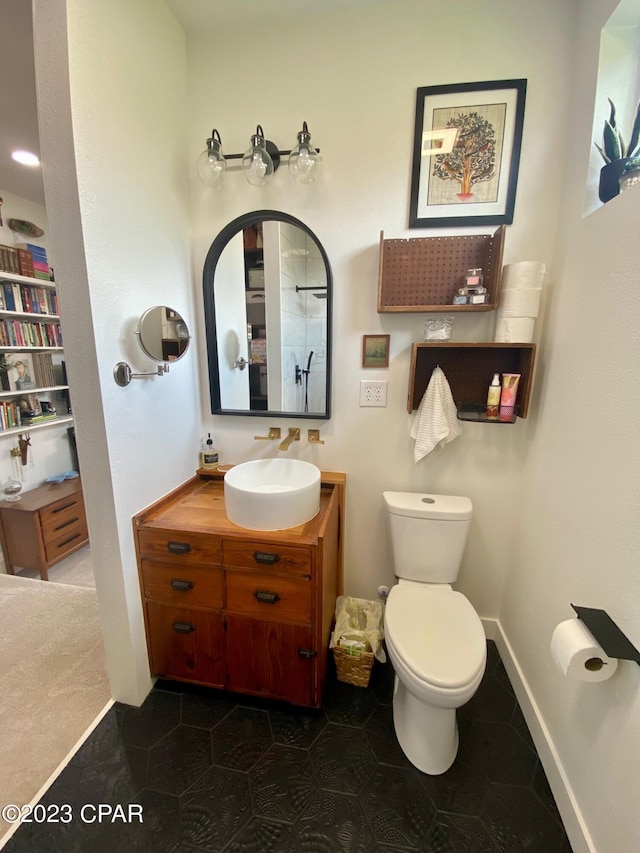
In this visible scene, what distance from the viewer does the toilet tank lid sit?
4.82ft

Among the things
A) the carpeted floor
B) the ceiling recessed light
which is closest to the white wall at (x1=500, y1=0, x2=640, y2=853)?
the carpeted floor

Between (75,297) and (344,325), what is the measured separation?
1036 mm

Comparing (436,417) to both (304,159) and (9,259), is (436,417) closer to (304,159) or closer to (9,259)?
(304,159)

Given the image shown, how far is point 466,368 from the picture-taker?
4.97 ft

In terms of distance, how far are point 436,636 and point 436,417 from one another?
84cm

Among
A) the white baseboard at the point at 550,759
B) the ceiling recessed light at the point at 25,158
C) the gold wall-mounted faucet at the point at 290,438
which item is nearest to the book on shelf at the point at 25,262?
the ceiling recessed light at the point at 25,158

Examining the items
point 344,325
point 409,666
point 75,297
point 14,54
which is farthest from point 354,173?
point 409,666

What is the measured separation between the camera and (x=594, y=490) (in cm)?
102

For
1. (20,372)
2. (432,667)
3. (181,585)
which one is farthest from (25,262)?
(432,667)

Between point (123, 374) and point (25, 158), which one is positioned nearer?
point (123, 374)

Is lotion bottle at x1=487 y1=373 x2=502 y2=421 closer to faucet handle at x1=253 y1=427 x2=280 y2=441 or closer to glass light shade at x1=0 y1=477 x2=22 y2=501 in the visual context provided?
faucet handle at x1=253 y1=427 x2=280 y2=441

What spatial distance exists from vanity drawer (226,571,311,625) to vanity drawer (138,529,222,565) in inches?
4.7

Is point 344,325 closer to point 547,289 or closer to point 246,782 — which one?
point 547,289

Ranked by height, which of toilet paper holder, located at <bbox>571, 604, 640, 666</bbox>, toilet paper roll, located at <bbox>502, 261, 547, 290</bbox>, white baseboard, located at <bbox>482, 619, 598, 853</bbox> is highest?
toilet paper roll, located at <bbox>502, 261, 547, 290</bbox>
